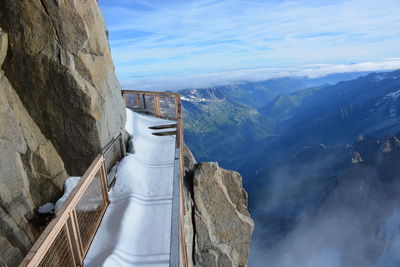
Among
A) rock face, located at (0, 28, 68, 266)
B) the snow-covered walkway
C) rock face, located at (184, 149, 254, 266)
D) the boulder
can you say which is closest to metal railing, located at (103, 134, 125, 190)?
the snow-covered walkway

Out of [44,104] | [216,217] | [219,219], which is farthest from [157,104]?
[44,104]

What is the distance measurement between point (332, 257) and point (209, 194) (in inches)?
4698

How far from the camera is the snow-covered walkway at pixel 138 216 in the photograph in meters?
6.93

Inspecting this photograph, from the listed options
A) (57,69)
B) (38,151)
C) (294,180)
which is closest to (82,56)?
(57,69)

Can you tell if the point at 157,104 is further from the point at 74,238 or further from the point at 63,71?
the point at 74,238

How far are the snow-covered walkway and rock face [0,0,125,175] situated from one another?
82.1 inches

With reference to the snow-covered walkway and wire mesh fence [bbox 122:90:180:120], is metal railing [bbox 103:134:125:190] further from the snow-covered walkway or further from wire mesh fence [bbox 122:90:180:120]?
wire mesh fence [bbox 122:90:180:120]

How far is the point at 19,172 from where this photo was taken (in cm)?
995

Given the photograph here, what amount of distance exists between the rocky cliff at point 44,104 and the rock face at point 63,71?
34mm

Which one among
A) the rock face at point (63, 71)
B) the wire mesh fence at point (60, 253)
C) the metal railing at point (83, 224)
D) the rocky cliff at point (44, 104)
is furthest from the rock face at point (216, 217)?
the wire mesh fence at point (60, 253)

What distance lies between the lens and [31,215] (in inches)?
412

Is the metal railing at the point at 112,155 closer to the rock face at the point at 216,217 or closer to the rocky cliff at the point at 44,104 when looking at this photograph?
the rocky cliff at the point at 44,104

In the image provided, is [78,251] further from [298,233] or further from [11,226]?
[298,233]

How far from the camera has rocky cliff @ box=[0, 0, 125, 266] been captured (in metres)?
9.45
